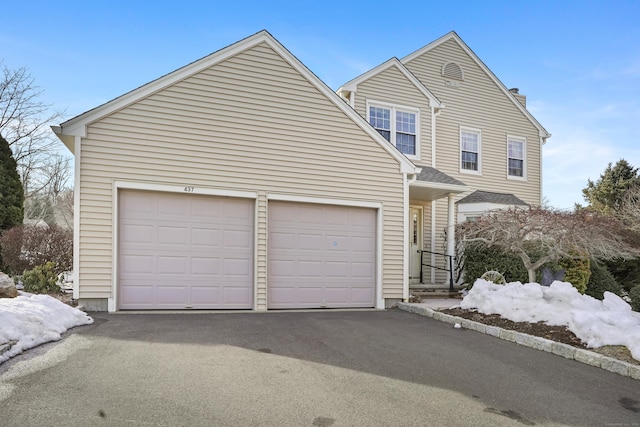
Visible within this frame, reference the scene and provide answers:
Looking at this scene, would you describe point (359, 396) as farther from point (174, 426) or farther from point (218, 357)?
point (218, 357)

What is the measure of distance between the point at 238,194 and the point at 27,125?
18471 millimetres

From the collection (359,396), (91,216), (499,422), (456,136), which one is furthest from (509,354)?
(456,136)

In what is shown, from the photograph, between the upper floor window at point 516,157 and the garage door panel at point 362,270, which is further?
the upper floor window at point 516,157

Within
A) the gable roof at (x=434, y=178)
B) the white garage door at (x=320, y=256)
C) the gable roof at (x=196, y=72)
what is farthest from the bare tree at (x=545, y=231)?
the white garage door at (x=320, y=256)

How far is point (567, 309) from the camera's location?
6.48m

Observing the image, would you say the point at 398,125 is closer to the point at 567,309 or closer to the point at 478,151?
the point at 478,151

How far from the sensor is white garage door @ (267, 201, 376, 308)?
8.77m

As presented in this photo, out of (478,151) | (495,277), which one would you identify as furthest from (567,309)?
(478,151)

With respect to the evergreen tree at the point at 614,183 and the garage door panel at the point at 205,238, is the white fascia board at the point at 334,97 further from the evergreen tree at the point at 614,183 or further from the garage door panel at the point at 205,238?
the evergreen tree at the point at 614,183

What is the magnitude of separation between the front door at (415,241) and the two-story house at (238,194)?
7.15 feet

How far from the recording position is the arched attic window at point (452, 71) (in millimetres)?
14008

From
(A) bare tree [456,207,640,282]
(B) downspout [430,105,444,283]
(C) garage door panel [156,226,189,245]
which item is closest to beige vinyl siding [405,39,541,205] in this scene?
(B) downspout [430,105,444,283]

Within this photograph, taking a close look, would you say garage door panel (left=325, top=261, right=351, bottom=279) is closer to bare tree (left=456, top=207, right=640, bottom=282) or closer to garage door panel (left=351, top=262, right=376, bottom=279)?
garage door panel (left=351, top=262, right=376, bottom=279)

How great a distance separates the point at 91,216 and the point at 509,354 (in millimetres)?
7283
